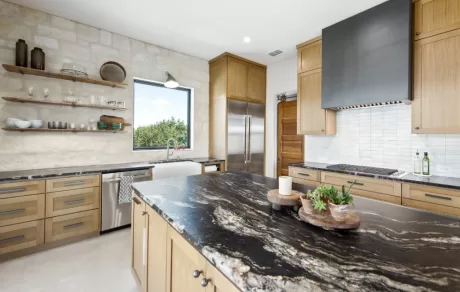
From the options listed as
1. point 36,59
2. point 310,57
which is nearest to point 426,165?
point 310,57

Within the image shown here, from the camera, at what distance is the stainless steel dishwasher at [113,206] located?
280 cm

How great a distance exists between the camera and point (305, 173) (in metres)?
3.18

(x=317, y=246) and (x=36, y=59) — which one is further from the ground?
(x=36, y=59)

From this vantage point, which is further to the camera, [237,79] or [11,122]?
[237,79]

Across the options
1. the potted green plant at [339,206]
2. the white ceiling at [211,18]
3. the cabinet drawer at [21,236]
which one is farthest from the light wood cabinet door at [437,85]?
the cabinet drawer at [21,236]

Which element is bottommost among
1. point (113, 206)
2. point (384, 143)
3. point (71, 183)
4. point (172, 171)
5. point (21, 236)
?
point (21, 236)

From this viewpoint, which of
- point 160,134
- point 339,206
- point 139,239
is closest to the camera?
point 339,206

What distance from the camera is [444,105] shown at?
2.24 meters

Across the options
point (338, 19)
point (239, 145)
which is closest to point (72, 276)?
point (239, 145)

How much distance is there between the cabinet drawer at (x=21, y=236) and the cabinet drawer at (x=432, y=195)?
3985 mm

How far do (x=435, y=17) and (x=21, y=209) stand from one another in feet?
16.0

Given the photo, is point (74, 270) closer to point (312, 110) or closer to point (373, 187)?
point (373, 187)

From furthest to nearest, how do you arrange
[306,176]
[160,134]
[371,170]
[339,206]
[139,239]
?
[160,134] → [306,176] → [371,170] → [139,239] → [339,206]

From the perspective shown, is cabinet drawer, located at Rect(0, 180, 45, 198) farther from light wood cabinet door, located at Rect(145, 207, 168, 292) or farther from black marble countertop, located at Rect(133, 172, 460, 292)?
black marble countertop, located at Rect(133, 172, 460, 292)
